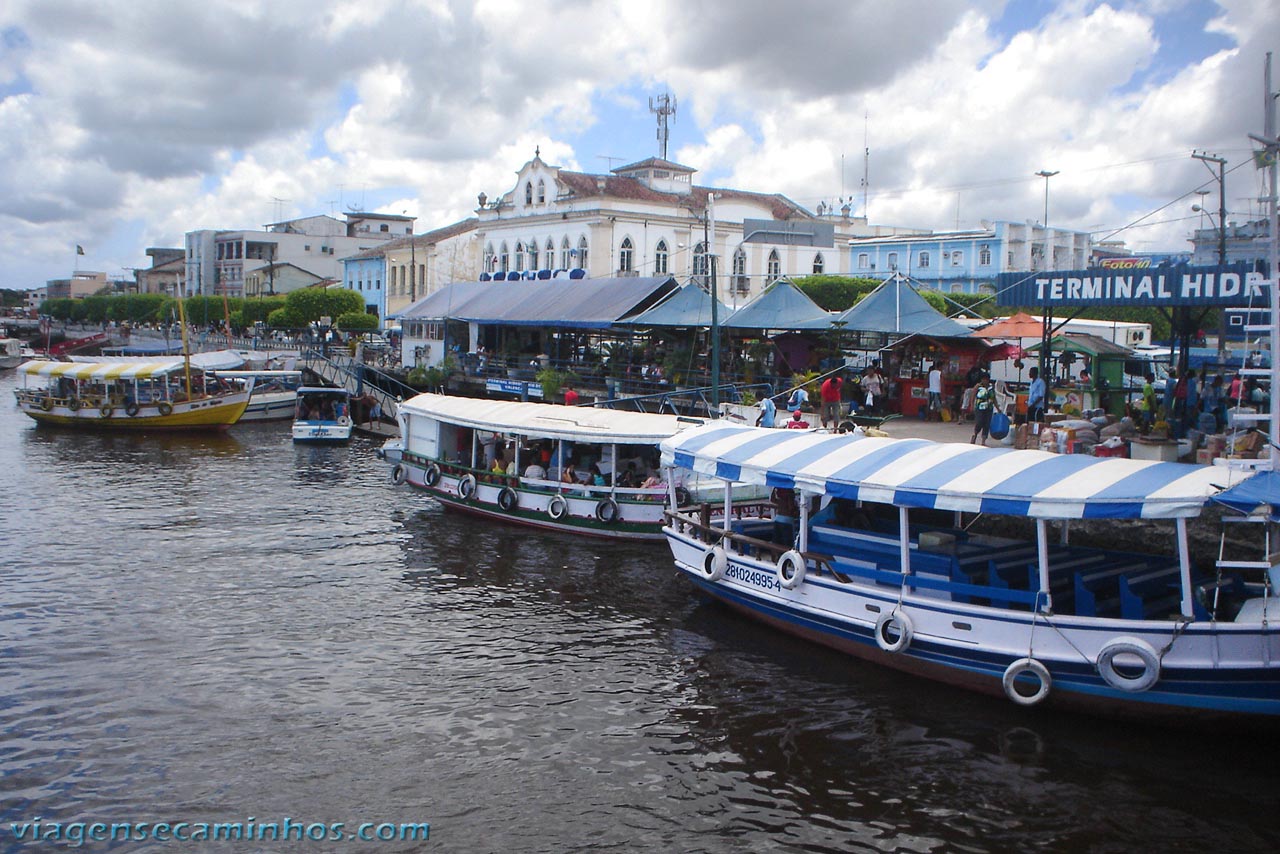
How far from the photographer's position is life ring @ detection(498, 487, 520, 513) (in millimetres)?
24812

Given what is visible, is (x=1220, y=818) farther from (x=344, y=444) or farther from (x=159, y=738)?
(x=344, y=444)

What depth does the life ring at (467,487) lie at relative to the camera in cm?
2570

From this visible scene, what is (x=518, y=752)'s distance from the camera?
42.5ft

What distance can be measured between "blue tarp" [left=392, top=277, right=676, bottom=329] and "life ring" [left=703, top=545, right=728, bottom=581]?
21986mm

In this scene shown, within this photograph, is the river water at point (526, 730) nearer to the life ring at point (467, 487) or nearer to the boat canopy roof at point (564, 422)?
the boat canopy roof at point (564, 422)

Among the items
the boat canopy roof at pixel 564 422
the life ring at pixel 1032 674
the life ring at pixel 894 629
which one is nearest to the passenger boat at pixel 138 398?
the boat canopy roof at pixel 564 422

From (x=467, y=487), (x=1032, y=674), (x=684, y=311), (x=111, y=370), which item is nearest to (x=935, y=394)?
(x=684, y=311)

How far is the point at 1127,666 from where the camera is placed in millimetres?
12633

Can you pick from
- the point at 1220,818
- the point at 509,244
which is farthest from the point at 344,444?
the point at 1220,818

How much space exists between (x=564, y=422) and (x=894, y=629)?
11261mm

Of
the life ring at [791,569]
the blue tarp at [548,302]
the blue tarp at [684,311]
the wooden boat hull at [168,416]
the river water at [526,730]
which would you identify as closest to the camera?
the river water at [526,730]

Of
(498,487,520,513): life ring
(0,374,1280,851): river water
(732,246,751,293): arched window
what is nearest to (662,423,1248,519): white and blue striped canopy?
(0,374,1280,851): river water

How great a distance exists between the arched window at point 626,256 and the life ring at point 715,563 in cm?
3921

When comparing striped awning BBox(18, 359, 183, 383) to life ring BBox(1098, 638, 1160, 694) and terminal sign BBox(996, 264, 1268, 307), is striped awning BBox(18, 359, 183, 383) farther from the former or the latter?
life ring BBox(1098, 638, 1160, 694)
